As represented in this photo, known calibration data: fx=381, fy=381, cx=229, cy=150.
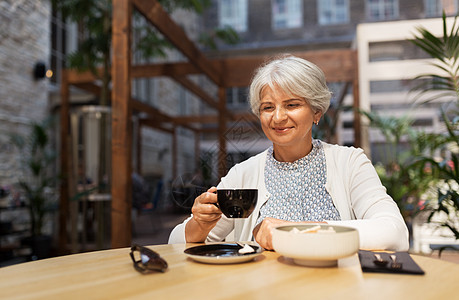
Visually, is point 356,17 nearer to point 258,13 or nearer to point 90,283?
point 258,13

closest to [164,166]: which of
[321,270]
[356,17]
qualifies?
[356,17]

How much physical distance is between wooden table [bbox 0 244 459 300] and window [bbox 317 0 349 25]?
577 inches

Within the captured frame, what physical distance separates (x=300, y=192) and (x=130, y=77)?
1802mm

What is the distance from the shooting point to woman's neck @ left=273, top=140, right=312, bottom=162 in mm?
1404

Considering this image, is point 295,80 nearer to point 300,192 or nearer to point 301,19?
point 300,192

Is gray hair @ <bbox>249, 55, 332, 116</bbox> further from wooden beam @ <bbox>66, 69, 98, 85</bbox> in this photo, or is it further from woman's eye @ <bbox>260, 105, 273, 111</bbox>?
wooden beam @ <bbox>66, 69, 98, 85</bbox>

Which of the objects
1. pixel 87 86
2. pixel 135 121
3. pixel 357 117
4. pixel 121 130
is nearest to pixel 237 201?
pixel 121 130

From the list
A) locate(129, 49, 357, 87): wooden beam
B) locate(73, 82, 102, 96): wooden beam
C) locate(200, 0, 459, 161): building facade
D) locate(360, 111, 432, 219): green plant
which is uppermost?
→ locate(200, 0, 459, 161): building facade

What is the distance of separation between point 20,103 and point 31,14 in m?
1.33

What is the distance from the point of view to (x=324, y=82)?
1343mm

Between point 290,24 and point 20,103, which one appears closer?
point 20,103

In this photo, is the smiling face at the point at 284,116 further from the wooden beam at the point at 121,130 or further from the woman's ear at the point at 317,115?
the wooden beam at the point at 121,130

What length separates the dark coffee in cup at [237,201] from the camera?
2.92ft

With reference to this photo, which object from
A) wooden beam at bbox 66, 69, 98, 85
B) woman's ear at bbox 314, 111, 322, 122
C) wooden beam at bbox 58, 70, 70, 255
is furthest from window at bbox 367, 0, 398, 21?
woman's ear at bbox 314, 111, 322, 122
